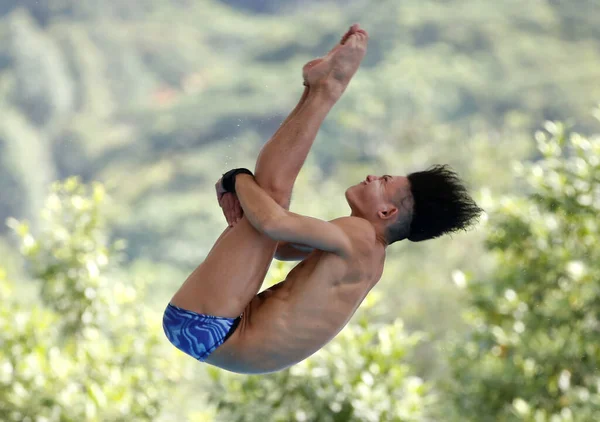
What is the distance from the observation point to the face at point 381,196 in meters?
1.61

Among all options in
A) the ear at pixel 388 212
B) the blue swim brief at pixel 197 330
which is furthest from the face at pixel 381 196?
the blue swim brief at pixel 197 330

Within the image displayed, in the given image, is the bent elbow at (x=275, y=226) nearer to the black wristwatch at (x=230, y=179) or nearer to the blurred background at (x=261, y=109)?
the black wristwatch at (x=230, y=179)

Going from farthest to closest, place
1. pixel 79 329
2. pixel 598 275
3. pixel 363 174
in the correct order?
pixel 363 174
pixel 79 329
pixel 598 275

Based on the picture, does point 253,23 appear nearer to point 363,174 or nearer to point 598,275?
point 363,174

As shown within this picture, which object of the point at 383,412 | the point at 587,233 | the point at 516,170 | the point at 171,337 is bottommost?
the point at 383,412

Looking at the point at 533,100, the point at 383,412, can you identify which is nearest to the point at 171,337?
the point at 383,412

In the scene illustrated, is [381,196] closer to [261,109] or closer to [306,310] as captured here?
[306,310]

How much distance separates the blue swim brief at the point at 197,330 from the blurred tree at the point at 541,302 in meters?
1.76

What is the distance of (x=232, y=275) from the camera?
153 cm

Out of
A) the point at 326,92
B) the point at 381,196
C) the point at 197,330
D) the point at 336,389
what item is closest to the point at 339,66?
the point at 326,92

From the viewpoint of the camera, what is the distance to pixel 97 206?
3354mm

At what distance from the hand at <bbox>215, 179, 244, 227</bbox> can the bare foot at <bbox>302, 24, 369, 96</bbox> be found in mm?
274

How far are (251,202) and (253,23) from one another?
5.40 metres

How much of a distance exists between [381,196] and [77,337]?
2.21 metres
